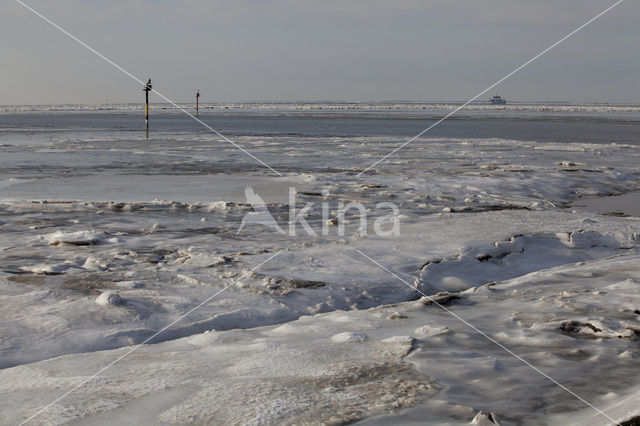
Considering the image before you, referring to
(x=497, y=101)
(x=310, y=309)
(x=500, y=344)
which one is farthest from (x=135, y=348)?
(x=497, y=101)

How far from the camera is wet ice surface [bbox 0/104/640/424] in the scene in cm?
429

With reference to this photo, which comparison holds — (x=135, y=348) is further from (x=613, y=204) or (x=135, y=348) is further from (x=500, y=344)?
(x=613, y=204)

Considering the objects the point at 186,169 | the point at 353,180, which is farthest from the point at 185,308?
the point at 186,169

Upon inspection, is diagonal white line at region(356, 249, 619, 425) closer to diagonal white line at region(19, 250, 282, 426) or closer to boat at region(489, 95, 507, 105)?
diagonal white line at region(19, 250, 282, 426)

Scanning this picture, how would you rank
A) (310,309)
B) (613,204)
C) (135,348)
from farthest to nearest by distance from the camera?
(613,204) → (310,309) → (135,348)

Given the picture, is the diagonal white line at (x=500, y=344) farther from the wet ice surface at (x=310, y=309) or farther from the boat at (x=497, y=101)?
the boat at (x=497, y=101)

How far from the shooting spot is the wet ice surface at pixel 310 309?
429cm

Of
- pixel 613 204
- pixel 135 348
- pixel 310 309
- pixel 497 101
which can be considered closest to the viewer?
pixel 135 348

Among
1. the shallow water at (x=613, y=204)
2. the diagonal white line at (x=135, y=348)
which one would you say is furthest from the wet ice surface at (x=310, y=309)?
the shallow water at (x=613, y=204)

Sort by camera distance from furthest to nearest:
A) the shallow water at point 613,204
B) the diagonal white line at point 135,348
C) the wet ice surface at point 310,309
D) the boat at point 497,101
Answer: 1. the boat at point 497,101
2. the shallow water at point 613,204
3. the wet ice surface at point 310,309
4. the diagonal white line at point 135,348

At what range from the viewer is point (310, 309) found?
6.49 meters

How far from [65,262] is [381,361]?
4.50 metres

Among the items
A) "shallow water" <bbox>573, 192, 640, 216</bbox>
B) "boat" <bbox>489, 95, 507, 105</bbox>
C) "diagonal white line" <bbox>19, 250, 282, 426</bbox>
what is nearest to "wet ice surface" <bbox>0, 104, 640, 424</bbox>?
"diagonal white line" <bbox>19, 250, 282, 426</bbox>

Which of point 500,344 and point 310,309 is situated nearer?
point 500,344
